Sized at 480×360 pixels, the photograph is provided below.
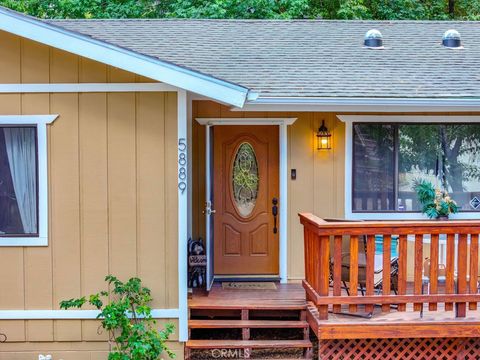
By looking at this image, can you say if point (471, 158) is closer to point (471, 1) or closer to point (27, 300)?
point (27, 300)

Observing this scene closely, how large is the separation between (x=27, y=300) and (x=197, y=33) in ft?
16.9

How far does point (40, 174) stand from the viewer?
18.6 feet

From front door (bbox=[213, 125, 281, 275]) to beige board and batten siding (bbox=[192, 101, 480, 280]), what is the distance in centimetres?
25

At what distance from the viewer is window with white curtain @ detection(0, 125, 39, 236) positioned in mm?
Result: 5676

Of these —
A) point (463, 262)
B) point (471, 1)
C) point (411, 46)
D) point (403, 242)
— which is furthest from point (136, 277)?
point (471, 1)

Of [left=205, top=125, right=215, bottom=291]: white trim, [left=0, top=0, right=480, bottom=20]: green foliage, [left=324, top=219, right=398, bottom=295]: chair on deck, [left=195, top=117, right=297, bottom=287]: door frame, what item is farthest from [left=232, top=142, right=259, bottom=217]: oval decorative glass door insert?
Answer: [left=0, top=0, right=480, bottom=20]: green foliage

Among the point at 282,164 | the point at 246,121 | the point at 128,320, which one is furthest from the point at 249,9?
the point at 128,320

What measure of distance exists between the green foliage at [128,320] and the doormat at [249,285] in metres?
1.54

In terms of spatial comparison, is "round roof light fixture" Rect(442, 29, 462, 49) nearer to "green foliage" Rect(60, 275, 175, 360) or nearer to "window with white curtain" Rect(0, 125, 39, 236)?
"green foliage" Rect(60, 275, 175, 360)

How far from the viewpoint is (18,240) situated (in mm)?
5656

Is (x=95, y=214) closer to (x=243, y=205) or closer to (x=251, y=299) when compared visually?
(x=251, y=299)

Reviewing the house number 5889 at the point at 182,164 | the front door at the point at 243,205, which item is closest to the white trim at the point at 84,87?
the house number 5889 at the point at 182,164

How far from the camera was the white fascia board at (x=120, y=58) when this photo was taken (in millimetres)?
5387

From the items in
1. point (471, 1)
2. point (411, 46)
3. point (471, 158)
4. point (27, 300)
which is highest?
point (471, 1)
